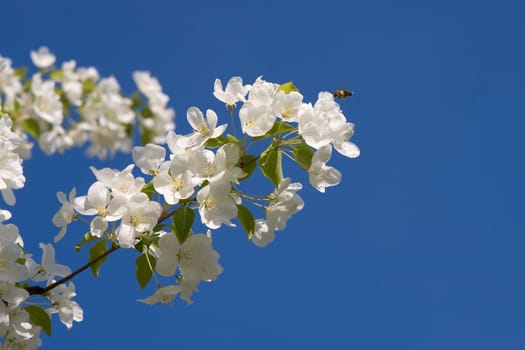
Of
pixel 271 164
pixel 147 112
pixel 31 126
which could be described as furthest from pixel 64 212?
pixel 147 112

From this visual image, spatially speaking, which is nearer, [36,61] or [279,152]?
[279,152]

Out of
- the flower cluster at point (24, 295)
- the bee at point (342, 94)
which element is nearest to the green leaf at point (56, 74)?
the bee at point (342, 94)

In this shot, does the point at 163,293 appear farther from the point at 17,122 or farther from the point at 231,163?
the point at 17,122

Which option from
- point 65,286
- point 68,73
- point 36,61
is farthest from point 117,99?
point 65,286

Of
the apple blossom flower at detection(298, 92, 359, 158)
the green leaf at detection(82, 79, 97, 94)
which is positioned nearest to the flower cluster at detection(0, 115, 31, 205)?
the apple blossom flower at detection(298, 92, 359, 158)

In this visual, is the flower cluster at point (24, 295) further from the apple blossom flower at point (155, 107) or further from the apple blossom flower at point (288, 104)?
the apple blossom flower at point (155, 107)

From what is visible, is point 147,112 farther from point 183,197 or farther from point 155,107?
point 183,197

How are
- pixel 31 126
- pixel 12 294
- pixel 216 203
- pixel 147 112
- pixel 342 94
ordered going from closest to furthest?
1. pixel 216 203
2. pixel 12 294
3. pixel 342 94
4. pixel 31 126
5. pixel 147 112

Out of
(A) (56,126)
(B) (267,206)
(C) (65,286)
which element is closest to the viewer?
(B) (267,206)
